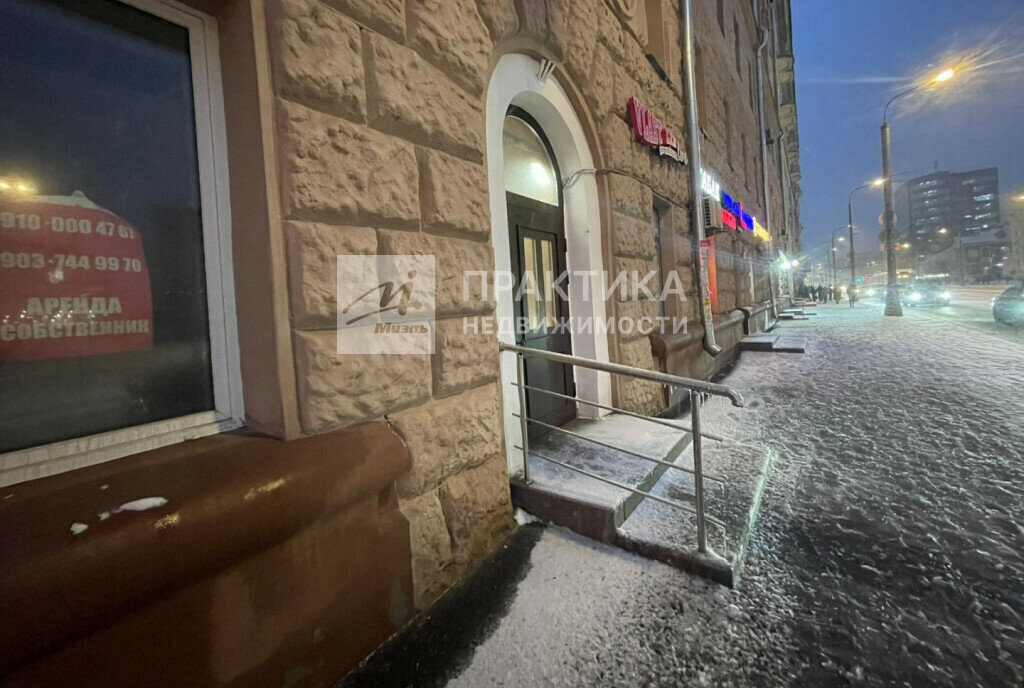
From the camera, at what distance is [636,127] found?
4285 mm

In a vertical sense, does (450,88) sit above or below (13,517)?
above

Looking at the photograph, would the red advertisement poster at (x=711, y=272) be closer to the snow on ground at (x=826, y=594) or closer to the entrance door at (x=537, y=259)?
the snow on ground at (x=826, y=594)

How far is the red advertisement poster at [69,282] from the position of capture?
1.23 meters

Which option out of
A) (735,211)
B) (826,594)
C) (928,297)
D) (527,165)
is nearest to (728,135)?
(735,211)

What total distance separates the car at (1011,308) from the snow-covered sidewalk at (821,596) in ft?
38.6

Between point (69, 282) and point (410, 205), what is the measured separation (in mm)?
1226

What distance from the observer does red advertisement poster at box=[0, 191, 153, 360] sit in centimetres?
123

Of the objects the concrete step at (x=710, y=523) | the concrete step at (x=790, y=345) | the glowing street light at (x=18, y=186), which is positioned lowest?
the concrete step at (x=710, y=523)

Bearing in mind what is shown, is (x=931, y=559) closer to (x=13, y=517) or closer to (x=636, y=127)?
(x=13, y=517)

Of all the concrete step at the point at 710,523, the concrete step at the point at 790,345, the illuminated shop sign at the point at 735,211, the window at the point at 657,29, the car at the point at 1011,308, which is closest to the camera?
the concrete step at the point at 710,523

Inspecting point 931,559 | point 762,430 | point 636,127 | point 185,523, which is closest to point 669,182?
point 636,127

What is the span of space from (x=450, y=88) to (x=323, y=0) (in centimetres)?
70

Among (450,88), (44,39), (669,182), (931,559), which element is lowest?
(931,559)

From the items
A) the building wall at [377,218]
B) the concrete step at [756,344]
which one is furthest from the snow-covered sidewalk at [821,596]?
the concrete step at [756,344]
